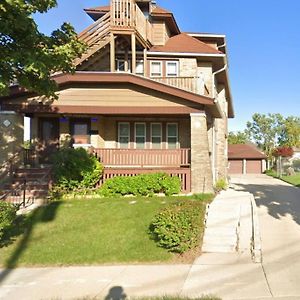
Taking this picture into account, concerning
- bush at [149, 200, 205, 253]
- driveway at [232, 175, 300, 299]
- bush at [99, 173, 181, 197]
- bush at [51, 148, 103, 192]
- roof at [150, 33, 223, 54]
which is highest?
roof at [150, 33, 223, 54]

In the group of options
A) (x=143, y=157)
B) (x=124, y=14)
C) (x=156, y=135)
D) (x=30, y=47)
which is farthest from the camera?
(x=156, y=135)

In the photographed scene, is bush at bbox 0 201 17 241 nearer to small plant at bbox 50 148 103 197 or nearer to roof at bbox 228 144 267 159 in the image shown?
small plant at bbox 50 148 103 197

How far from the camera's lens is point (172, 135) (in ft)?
63.4

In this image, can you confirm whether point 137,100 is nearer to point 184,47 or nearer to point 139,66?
point 139,66

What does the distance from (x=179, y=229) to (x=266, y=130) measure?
8152 centimetres

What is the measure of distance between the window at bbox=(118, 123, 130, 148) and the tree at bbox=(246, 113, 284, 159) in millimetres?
69073

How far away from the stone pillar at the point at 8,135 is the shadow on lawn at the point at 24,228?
3.78m

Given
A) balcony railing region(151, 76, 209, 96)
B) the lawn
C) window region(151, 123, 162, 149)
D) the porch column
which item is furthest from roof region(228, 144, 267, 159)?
the lawn

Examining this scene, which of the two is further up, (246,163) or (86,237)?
(246,163)

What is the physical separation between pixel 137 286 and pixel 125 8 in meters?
14.7

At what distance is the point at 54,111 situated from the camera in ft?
54.3

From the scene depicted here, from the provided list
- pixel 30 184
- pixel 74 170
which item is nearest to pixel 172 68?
pixel 74 170

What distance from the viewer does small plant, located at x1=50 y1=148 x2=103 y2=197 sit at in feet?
50.2

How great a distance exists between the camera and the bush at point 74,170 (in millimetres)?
15344
